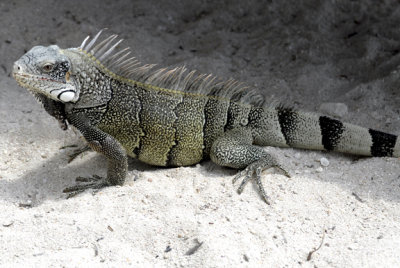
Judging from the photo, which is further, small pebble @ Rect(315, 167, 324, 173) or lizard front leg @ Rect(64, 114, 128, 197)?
small pebble @ Rect(315, 167, 324, 173)

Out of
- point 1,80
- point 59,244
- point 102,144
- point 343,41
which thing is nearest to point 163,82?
point 102,144

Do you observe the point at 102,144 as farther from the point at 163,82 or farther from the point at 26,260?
the point at 26,260

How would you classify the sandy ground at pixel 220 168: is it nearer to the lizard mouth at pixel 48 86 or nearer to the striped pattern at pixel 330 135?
the striped pattern at pixel 330 135

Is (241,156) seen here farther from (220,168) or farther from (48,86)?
(48,86)

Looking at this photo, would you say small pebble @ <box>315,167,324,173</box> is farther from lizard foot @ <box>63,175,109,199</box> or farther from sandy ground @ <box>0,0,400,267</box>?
lizard foot @ <box>63,175,109,199</box>

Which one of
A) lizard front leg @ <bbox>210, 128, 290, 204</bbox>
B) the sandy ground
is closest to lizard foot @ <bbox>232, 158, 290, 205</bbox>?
lizard front leg @ <bbox>210, 128, 290, 204</bbox>

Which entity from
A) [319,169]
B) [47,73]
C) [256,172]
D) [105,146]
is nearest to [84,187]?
[105,146]
